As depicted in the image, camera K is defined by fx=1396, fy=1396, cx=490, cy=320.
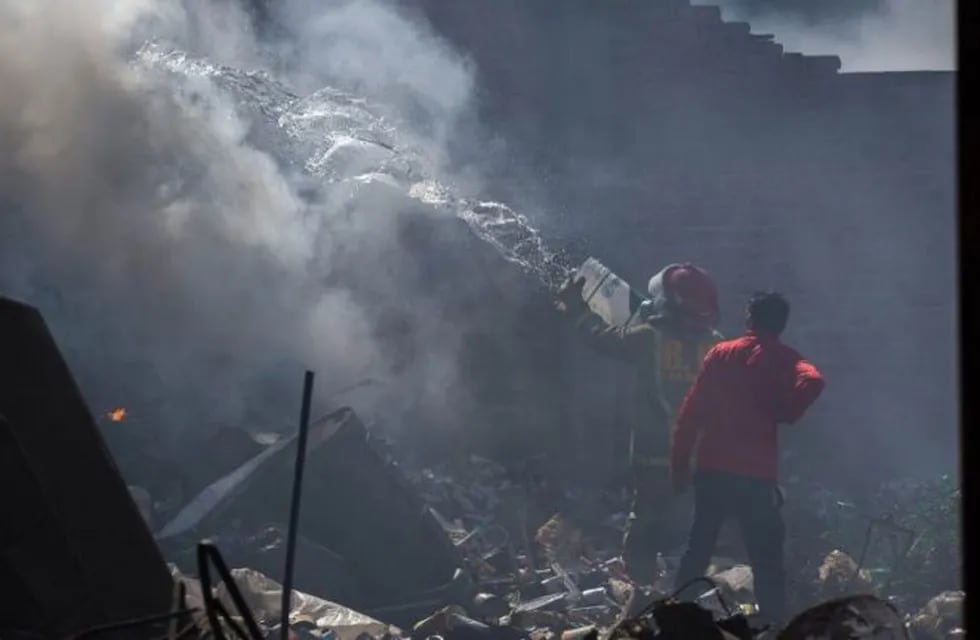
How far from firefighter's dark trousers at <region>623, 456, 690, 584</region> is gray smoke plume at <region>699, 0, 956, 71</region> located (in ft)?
32.7

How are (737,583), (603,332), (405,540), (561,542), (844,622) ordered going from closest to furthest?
(844,622)
(737,583)
(405,540)
(561,542)
(603,332)

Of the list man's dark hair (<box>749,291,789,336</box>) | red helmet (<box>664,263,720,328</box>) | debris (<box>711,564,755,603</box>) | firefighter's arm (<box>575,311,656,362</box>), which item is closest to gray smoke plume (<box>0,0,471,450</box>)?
firefighter's arm (<box>575,311,656,362</box>)

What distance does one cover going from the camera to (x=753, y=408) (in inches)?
275

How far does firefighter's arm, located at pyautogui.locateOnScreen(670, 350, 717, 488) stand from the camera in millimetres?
7059

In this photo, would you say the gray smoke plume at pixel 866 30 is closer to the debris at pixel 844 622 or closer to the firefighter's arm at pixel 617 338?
the firefighter's arm at pixel 617 338

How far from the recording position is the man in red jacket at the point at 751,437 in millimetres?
6930

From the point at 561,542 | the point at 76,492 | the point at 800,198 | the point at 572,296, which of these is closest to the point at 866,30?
the point at 800,198

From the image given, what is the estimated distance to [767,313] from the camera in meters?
6.98

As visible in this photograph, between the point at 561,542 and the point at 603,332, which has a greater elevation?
the point at 603,332

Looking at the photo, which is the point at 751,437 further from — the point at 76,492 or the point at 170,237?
the point at 170,237

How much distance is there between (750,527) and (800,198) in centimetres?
698

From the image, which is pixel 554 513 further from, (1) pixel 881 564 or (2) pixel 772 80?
(2) pixel 772 80

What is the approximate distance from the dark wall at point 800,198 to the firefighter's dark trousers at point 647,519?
4.59 m

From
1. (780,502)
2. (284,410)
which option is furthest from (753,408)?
(284,410)
